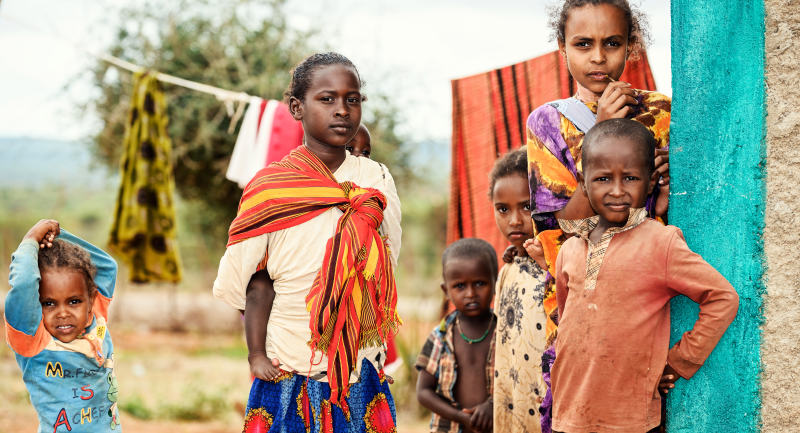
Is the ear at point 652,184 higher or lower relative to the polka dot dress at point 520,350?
higher

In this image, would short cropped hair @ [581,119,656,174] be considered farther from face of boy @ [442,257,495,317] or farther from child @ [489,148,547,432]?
face of boy @ [442,257,495,317]

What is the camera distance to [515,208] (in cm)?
325

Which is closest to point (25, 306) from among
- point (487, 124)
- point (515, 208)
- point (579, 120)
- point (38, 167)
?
point (515, 208)

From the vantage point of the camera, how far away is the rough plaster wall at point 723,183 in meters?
1.97

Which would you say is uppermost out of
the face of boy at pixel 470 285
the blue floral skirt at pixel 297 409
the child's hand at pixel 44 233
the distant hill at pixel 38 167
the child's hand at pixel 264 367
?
the distant hill at pixel 38 167

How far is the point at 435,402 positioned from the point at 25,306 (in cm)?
180

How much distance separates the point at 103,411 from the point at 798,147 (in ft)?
8.68

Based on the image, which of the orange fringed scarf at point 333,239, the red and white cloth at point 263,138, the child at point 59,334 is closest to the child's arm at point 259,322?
the orange fringed scarf at point 333,239

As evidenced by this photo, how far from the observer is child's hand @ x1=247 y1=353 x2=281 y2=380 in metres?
2.61

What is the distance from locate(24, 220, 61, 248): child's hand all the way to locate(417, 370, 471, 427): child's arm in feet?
5.78

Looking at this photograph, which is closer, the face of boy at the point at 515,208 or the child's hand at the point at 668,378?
the child's hand at the point at 668,378

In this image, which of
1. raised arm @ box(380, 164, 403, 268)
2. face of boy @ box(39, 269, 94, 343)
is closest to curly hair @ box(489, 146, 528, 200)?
raised arm @ box(380, 164, 403, 268)

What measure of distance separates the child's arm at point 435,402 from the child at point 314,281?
66cm

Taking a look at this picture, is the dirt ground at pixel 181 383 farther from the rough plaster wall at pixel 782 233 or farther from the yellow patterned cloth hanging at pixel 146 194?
the rough plaster wall at pixel 782 233
